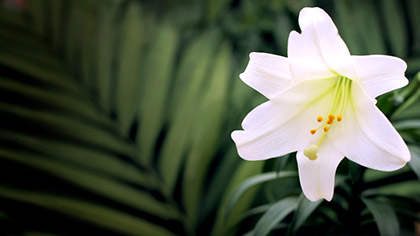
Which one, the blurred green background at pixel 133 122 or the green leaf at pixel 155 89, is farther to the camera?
the green leaf at pixel 155 89

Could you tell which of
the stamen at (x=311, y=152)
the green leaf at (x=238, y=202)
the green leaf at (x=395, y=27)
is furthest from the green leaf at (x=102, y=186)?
the green leaf at (x=395, y=27)

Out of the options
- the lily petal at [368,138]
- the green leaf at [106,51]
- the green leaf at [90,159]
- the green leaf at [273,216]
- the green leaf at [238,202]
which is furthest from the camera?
the green leaf at [106,51]

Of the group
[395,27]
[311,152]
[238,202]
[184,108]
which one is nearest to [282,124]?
[311,152]

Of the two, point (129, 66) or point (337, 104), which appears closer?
point (337, 104)

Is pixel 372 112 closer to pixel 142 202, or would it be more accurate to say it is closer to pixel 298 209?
pixel 298 209

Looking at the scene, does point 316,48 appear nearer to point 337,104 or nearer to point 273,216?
point 337,104

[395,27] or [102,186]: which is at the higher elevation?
[395,27]

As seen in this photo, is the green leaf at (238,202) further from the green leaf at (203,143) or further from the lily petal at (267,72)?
the lily petal at (267,72)
